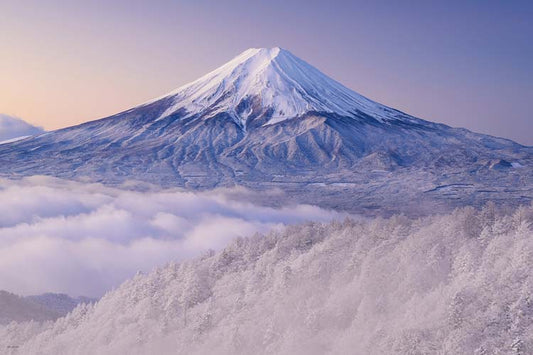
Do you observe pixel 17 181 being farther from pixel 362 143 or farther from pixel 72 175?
pixel 362 143

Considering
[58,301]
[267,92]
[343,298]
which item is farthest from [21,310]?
[267,92]

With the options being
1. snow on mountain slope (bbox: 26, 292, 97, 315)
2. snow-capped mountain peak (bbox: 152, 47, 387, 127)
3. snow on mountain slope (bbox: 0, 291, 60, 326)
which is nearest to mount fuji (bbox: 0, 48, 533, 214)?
snow-capped mountain peak (bbox: 152, 47, 387, 127)

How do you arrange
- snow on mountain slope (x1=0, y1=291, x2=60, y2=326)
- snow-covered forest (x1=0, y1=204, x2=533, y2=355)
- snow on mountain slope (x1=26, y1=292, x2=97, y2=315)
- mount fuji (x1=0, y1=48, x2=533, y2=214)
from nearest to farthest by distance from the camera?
snow-covered forest (x1=0, y1=204, x2=533, y2=355), snow on mountain slope (x1=0, y1=291, x2=60, y2=326), snow on mountain slope (x1=26, y1=292, x2=97, y2=315), mount fuji (x1=0, y1=48, x2=533, y2=214)

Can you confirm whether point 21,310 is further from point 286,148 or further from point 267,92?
point 267,92

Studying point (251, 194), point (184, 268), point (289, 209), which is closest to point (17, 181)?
point (251, 194)

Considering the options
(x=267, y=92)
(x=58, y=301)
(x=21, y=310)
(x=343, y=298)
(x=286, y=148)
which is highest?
(x=267, y=92)

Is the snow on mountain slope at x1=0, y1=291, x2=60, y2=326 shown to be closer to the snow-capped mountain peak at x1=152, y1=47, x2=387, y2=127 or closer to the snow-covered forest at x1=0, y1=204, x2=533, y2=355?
the snow-covered forest at x1=0, y1=204, x2=533, y2=355

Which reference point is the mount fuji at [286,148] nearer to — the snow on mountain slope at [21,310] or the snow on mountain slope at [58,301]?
the snow on mountain slope at [58,301]
